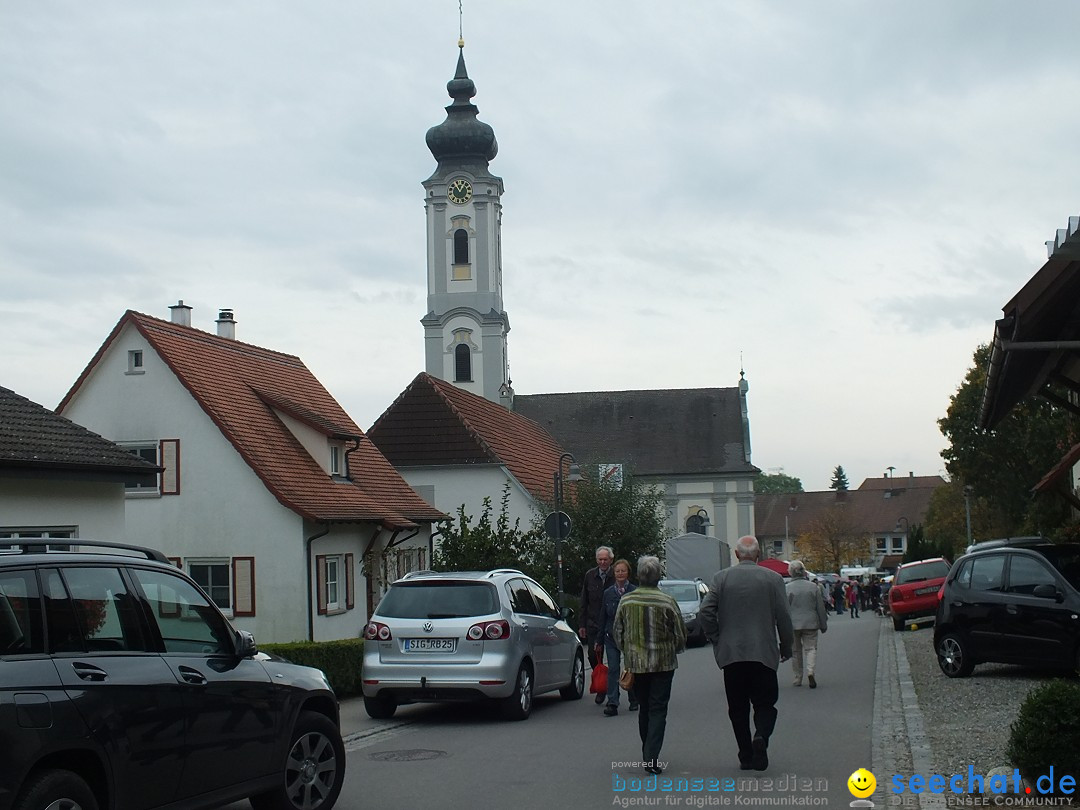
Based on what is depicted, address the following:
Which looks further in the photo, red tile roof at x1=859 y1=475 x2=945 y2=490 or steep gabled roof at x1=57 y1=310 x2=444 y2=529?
red tile roof at x1=859 y1=475 x2=945 y2=490

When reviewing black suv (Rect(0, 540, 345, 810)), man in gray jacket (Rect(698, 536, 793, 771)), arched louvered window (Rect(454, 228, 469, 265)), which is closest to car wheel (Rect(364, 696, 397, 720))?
man in gray jacket (Rect(698, 536, 793, 771))

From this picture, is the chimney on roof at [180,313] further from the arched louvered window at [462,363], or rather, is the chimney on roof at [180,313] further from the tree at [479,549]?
the arched louvered window at [462,363]

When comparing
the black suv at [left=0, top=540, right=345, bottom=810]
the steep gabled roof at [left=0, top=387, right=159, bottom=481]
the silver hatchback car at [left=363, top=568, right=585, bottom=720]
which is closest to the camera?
the black suv at [left=0, top=540, right=345, bottom=810]

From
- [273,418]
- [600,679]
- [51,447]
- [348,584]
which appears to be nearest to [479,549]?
[348,584]

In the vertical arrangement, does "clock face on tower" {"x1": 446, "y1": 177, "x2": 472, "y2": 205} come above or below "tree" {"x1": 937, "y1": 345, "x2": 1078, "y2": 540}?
above

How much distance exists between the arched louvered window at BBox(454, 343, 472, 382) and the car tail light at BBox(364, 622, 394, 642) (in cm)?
5665

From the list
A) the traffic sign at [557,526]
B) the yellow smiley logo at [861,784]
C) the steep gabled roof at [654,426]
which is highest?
the steep gabled roof at [654,426]

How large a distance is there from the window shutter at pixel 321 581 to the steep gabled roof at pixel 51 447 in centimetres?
894

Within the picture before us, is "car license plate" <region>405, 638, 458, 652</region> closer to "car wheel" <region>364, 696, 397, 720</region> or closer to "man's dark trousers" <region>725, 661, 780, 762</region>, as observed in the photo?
"car wheel" <region>364, 696, 397, 720</region>

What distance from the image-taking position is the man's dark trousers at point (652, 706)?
405 inches

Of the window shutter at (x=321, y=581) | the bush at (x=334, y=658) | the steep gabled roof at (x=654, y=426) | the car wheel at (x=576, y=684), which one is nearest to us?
the car wheel at (x=576, y=684)

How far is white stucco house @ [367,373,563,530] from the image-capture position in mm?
44781

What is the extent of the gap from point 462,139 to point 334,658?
2230 inches

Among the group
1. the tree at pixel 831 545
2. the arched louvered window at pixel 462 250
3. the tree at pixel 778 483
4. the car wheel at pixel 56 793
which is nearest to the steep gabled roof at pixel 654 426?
the arched louvered window at pixel 462 250
